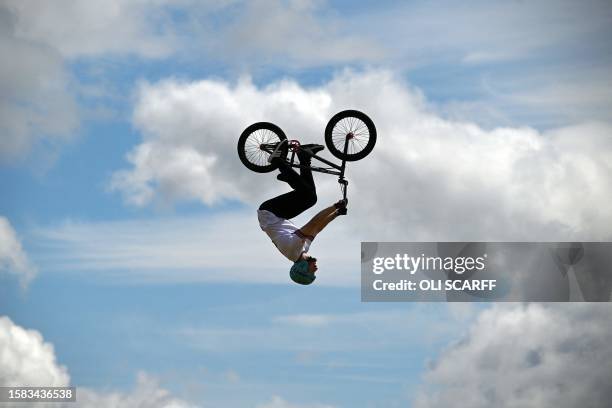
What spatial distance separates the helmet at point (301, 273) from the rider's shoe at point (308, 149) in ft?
9.54

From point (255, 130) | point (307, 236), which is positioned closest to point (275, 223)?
point (307, 236)

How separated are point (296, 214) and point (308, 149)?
1874 mm

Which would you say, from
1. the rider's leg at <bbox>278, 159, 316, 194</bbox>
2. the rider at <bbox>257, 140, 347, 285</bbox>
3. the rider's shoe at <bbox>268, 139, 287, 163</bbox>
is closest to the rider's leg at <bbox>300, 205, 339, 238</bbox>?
the rider at <bbox>257, 140, 347, 285</bbox>

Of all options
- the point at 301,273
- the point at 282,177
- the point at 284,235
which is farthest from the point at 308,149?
the point at 301,273

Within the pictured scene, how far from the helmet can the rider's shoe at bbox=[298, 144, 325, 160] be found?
114 inches

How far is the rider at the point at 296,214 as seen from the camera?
93.2 feet

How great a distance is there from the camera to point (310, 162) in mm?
28609

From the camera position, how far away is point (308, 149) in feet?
93.7

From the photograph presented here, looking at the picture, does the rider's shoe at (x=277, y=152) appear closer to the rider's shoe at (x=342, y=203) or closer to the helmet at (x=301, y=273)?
the rider's shoe at (x=342, y=203)

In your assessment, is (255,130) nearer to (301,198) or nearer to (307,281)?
(301,198)

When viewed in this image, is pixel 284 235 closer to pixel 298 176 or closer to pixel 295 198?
pixel 295 198

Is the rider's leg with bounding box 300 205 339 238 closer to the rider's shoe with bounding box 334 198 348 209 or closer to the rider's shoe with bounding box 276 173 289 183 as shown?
the rider's shoe with bounding box 334 198 348 209

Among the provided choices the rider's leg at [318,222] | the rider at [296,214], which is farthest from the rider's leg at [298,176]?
the rider's leg at [318,222]

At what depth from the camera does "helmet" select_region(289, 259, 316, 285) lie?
28.4 m
